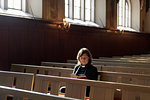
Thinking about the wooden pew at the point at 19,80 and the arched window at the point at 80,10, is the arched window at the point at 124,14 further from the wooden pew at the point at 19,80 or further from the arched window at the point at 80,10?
the wooden pew at the point at 19,80

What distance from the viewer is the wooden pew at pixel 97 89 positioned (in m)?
2.77

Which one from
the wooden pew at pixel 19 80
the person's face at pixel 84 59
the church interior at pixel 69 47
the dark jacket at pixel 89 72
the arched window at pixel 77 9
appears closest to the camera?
the church interior at pixel 69 47

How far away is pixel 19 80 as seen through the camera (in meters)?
3.69

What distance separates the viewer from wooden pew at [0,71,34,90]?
11.6ft

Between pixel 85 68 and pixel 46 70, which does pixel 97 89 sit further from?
pixel 46 70

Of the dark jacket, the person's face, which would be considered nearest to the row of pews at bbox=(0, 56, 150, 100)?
the dark jacket

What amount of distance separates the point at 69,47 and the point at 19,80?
6359 millimetres

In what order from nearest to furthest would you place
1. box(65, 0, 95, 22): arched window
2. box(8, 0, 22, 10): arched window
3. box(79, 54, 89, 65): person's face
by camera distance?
box(79, 54, 89, 65): person's face
box(8, 0, 22, 10): arched window
box(65, 0, 95, 22): arched window

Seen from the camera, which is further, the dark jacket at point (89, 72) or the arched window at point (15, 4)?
the arched window at point (15, 4)

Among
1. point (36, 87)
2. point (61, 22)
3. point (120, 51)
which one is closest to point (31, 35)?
point (61, 22)

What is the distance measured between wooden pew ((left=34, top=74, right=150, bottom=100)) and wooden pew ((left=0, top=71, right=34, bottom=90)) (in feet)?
0.35

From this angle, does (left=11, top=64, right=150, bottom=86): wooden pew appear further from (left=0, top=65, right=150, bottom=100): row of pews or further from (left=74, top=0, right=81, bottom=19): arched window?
(left=74, top=0, right=81, bottom=19): arched window

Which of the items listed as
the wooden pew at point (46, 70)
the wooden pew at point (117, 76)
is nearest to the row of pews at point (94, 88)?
the wooden pew at point (117, 76)

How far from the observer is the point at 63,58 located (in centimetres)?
963
